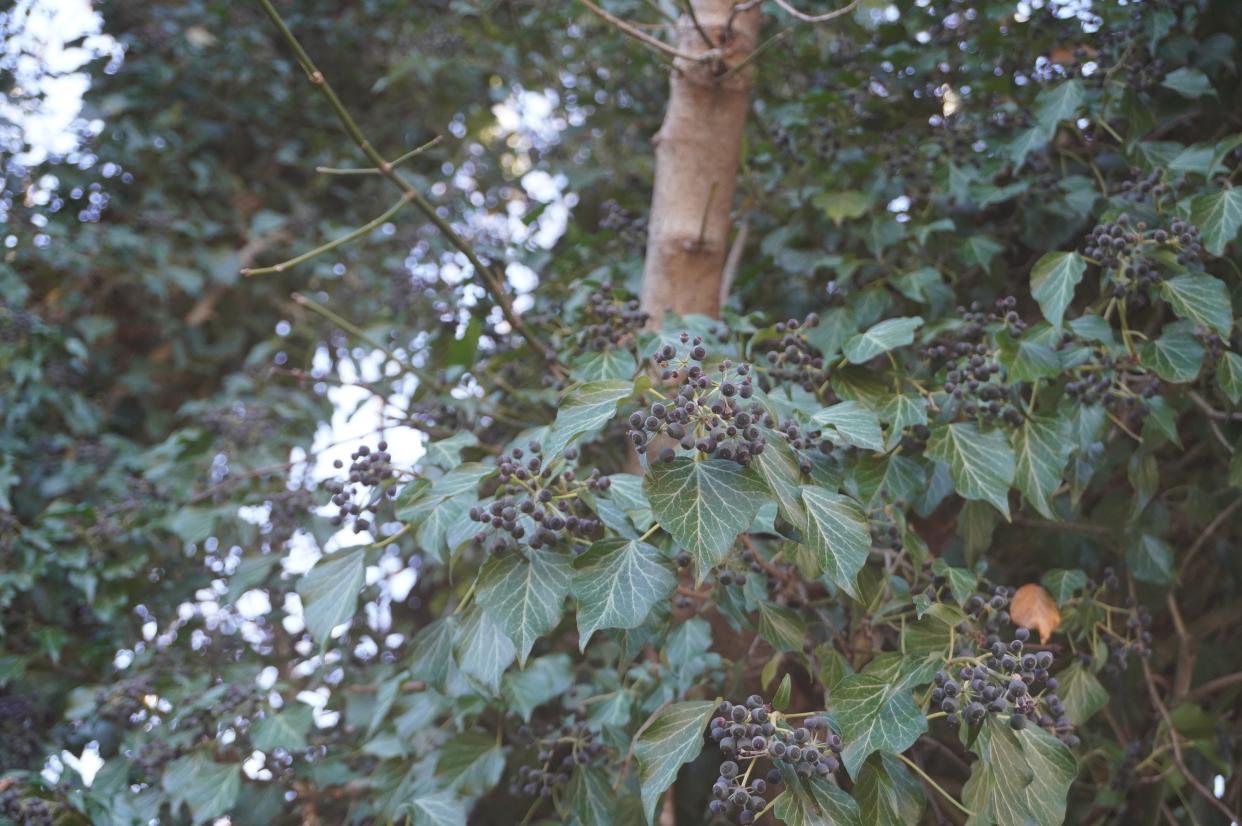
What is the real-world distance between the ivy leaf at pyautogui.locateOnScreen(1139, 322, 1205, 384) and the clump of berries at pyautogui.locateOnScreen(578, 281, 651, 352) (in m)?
0.78

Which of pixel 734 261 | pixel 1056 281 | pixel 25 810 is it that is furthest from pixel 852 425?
pixel 25 810

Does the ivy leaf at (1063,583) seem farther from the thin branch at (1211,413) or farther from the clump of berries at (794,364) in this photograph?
the clump of berries at (794,364)

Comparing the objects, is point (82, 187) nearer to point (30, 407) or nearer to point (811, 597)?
point (30, 407)

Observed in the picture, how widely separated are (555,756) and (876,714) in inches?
28.7

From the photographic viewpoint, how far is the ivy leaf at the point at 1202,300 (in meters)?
1.49

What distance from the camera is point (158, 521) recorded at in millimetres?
2334

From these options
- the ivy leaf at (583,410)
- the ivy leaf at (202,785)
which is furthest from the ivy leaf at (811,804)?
the ivy leaf at (202,785)

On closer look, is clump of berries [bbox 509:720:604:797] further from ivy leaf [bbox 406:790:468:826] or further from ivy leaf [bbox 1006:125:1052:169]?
ivy leaf [bbox 1006:125:1052:169]

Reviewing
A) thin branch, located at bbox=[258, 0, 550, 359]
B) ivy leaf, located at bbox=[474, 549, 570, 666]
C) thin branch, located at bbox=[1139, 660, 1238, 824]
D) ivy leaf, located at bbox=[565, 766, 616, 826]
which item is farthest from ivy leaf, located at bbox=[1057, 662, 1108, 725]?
thin branch, located at bbox=[258, 0, 550, 359]

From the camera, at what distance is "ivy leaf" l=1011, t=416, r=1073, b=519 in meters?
1.45

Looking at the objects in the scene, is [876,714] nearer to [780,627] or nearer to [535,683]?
[780,627]

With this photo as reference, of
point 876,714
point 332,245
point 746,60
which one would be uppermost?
point 746,60

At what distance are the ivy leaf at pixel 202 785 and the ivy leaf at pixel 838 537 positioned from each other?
1.21 metres

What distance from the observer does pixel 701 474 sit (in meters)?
1.19
